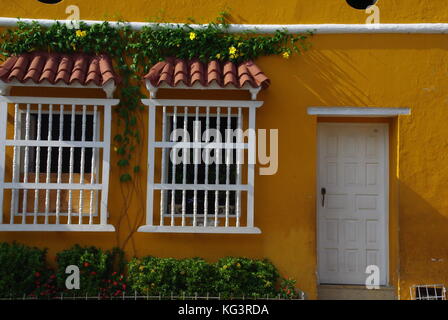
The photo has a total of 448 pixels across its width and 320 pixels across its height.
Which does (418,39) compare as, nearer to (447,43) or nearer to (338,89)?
(447,43)

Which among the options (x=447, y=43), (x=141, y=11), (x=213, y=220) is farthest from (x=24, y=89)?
(x=447, y=43)

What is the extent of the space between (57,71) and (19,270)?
2.44 metres

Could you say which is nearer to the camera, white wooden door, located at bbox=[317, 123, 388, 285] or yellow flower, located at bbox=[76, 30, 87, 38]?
yellow flower, located at bbox=[76, 30, 87, 38]

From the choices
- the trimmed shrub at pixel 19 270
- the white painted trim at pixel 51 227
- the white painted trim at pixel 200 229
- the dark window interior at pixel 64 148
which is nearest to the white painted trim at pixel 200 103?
the dark window interior at pixel 64 148

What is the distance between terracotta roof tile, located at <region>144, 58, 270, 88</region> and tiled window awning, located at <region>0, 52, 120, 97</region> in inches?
22.0

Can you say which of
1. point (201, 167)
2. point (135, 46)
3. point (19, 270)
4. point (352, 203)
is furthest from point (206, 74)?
point (19, 270)

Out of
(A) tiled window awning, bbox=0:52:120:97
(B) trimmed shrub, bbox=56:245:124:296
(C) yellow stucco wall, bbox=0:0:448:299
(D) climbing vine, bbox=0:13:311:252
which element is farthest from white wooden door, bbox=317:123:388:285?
(A) tiled window awning, bbox=0:52:120:97

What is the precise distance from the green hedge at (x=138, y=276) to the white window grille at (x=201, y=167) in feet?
1.44

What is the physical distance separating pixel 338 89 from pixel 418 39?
1.23 meters

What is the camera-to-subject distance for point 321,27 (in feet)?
19.3

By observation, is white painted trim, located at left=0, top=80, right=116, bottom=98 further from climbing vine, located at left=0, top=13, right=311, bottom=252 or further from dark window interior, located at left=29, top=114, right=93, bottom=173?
dark window interior, located at left=29, top=114, right=93, bottom=173

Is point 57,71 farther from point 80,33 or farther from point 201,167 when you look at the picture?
point 201,167

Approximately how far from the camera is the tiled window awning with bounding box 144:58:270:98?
539 centimetres

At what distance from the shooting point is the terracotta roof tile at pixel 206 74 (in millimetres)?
5387
